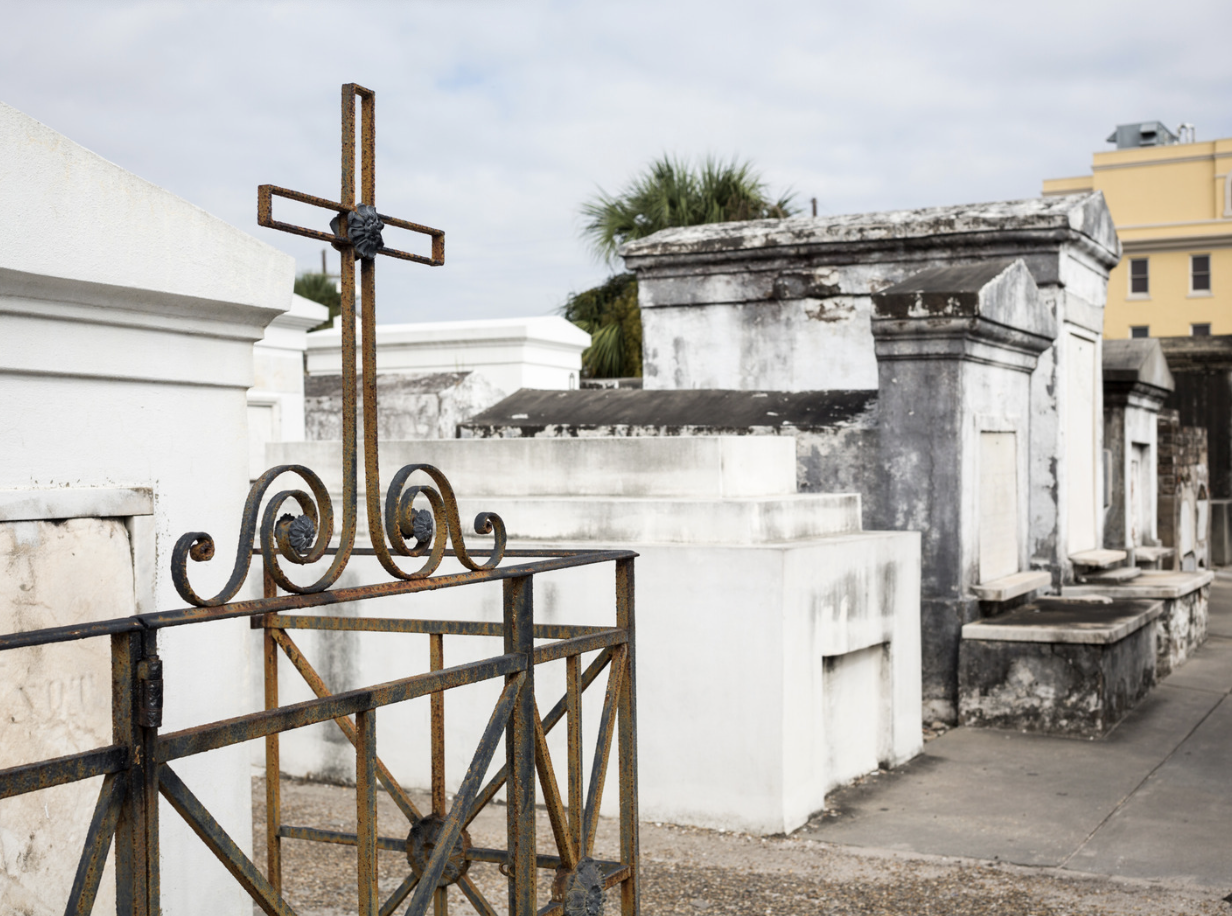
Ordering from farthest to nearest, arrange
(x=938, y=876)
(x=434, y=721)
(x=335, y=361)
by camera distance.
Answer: (x=335, y=361)
(x=938, y=876)
(x=434, y=721)

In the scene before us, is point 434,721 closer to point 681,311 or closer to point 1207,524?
point 681,311

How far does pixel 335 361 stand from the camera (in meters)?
13.7

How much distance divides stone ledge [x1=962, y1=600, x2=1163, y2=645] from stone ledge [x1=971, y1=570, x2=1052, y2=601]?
0.46ft

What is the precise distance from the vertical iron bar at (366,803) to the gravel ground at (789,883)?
8.51 feet

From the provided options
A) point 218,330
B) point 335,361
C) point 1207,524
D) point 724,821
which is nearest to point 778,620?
point 724,821

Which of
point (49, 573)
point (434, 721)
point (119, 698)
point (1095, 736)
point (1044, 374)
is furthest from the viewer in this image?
point (1044, 374)

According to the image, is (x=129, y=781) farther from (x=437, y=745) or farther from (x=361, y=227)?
(x=437, y=745)

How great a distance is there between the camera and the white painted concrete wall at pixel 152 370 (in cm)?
292

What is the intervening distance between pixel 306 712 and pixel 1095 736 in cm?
625

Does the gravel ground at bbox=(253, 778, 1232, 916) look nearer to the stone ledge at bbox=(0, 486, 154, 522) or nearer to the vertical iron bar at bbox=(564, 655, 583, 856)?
the vertical iron bar at bbox=(564, 655, 583, 856)

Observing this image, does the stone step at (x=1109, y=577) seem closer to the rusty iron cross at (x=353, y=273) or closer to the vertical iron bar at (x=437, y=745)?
the vertical iron bar at (x=437, y=745)

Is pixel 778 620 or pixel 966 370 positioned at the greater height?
pixel 966 370

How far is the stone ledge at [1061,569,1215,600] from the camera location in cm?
925

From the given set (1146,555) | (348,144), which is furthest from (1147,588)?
(348,144)
